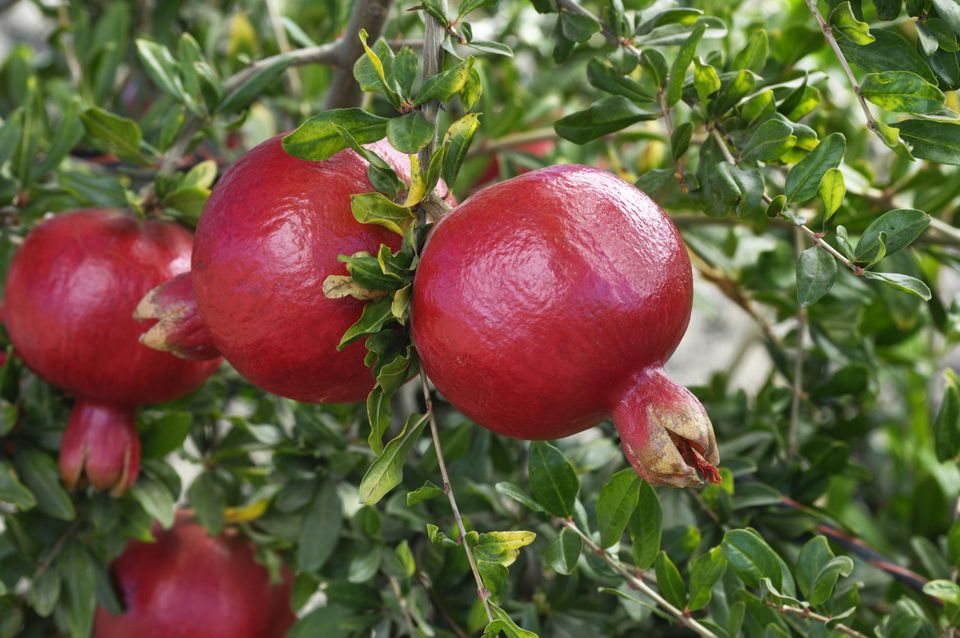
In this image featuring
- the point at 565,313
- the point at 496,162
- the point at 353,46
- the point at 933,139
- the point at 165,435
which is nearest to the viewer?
the point at 565,313

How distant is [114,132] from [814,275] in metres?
0.50

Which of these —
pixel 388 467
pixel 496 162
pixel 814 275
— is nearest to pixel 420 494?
pixel 388 467

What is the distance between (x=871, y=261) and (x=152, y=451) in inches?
21.4

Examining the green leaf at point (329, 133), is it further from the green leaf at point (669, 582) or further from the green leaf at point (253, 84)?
the green leaf at point (669, 582)

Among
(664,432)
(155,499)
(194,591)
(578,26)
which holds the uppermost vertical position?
(578,26)

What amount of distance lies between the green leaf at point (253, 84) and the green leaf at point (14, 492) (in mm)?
306

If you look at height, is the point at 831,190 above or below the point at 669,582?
above

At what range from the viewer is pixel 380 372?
0.47 meters

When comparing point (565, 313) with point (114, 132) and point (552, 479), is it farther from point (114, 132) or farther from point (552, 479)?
point (114, 132)

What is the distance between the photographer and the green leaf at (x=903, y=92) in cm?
51

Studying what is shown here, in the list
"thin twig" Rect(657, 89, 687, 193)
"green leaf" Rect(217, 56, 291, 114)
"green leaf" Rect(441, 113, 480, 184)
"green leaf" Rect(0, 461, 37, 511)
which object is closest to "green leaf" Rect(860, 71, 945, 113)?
"thin twig" Rect(657, 89, 687, 193)

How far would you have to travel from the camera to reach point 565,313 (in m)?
0.43

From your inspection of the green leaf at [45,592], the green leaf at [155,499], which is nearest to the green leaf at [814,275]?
the green leaf at [155,499]

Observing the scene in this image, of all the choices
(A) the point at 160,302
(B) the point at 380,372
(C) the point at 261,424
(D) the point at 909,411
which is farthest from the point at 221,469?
(D) the point at 909,411
